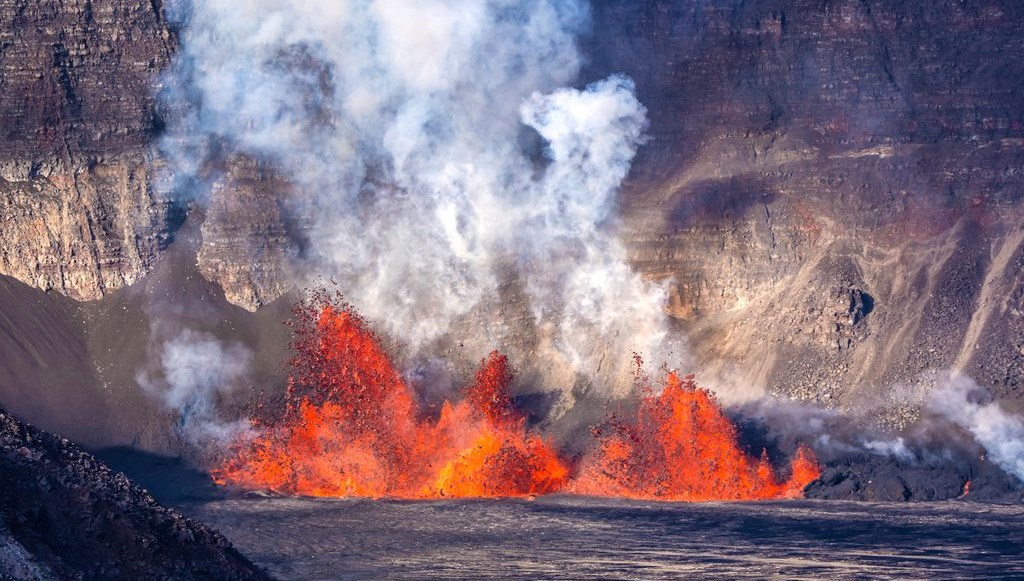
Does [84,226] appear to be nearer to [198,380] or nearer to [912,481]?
[198,380]

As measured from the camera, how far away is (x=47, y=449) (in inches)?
1320

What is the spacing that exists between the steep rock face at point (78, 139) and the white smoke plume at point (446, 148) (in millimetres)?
3404

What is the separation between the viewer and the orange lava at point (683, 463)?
53.1 m

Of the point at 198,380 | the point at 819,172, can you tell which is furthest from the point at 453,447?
the point at 819,172

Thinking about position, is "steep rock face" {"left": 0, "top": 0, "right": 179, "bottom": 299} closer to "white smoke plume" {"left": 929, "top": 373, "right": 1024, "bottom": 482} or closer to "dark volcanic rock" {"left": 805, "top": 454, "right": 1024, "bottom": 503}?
"dark volcanic rock" {"left": 805, "top": 454, "right": 1024, "bottom": 503}

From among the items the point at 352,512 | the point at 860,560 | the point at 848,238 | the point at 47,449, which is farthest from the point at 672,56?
the point at 47,449

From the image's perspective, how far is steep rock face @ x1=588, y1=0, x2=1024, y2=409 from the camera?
59062 millimetres

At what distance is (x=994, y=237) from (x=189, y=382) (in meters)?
32.9

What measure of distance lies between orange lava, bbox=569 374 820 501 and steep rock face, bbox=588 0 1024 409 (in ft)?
12.3

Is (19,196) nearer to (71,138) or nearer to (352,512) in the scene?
(71,138)

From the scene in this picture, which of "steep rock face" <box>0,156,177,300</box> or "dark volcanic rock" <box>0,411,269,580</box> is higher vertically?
"steep rock face" <box>0,156,177,300</box>

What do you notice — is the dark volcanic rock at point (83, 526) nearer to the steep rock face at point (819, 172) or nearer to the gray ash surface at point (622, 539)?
the gray ash surface at point (622, 539)

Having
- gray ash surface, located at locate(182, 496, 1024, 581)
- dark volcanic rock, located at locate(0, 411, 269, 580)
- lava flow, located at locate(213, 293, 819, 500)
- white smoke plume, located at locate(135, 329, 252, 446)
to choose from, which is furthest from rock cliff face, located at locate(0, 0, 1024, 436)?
dark volcanic rock, located at locate(0, 411, 269, 580)

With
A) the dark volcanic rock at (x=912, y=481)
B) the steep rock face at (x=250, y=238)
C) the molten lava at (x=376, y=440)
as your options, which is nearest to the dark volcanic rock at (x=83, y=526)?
the molten lava at (x=376, y=440)
